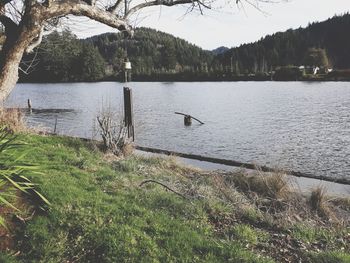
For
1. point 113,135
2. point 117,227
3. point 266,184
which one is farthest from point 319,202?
point 113,135

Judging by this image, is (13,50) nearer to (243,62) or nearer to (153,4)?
(153,4)

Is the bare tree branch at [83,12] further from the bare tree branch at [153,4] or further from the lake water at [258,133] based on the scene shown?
the lake water at [258,133]

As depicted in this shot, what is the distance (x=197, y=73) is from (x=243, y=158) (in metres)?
121

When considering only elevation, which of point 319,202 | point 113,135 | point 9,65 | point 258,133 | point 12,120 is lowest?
point 258,133

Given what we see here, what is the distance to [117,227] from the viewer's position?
5613 mm

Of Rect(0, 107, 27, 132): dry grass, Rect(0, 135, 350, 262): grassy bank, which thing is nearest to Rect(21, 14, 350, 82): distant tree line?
Rect(0, 107, 27, 132): dry grass

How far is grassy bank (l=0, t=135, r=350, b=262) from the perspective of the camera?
16.6ft

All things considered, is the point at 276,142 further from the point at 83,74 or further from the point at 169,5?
the point at 83,74

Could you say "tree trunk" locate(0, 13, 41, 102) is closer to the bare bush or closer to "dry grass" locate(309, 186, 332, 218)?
the bare bush

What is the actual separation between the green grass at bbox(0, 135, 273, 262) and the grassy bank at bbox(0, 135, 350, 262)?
0.01 metres

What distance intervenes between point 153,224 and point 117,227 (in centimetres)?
57

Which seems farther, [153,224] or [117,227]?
[153,224]

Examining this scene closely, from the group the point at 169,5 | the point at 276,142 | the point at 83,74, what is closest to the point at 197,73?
the point at 83,74

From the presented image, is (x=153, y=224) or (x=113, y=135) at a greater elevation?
(x=113, y=135)
